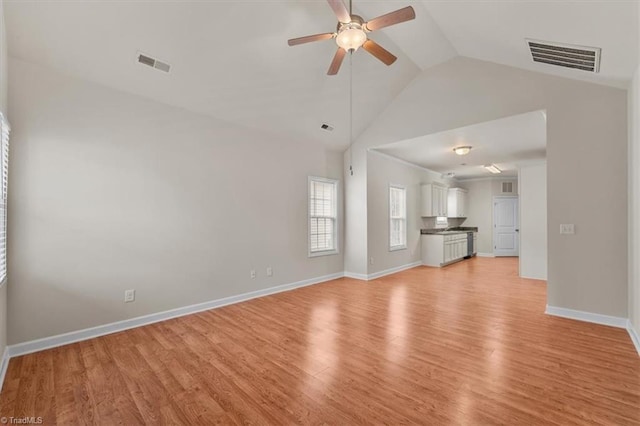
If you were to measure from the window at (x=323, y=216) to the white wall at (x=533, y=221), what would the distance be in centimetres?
405

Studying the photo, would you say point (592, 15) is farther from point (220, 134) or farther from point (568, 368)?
point (220, 134)

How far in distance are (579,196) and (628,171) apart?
50 cm

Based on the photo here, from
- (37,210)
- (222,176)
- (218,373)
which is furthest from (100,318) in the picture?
(222,176)

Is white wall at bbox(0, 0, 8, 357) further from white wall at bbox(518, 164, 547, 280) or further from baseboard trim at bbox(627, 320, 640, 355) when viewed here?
white wall at bbox(518, 164, 547, 280)

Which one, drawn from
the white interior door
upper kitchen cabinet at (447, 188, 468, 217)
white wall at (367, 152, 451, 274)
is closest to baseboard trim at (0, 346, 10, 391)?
white wall at (367, 152, 451, 274)

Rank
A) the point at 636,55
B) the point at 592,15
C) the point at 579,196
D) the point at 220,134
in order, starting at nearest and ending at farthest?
the point at 592,15 < the point at 636,55 < the point at 579,196 < the point at 220,134

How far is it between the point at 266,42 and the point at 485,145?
466 centimetres

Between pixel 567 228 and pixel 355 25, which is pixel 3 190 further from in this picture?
pixel 567 228

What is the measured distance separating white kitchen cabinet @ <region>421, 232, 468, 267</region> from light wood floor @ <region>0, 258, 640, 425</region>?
3.73 metres

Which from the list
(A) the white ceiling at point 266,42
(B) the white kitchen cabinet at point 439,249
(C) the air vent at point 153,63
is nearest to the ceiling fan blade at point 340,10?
(A) the white ceiling at point 266,42

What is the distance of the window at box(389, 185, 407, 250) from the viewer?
705 centimetres

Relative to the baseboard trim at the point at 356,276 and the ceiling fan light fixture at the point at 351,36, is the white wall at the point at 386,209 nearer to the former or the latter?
the baseboard trim at the point at 356,276

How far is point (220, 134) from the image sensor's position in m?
4.34

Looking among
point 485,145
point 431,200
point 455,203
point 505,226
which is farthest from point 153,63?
point 505,226
